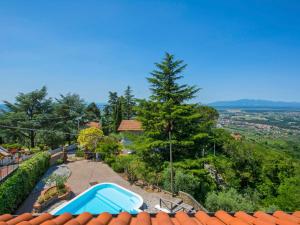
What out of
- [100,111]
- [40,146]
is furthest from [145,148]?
[100,111]

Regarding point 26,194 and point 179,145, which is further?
point 179,145

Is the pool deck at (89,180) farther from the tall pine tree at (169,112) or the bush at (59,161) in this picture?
the tall pine tree at (169,112)

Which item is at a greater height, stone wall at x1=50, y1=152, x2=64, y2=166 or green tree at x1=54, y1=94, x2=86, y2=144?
green tree at x1=54, y1=94, x2=86, y2=144

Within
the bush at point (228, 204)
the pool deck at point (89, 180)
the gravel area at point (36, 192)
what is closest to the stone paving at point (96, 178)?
the pool deck at point (89, 180)

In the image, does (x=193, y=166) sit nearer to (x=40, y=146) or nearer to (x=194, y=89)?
(x=194, y=89)

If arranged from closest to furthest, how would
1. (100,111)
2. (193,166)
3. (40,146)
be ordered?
(193,166) → (40,146) → (100,111)

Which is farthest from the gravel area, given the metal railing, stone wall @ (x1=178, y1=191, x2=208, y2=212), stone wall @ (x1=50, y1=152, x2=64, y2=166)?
stone wall @ (x1=178, y1=191, x2=208, y2=212)

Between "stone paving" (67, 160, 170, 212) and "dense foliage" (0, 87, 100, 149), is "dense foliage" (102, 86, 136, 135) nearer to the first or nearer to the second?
"dense foliage" (0, 87, 100, 149)
